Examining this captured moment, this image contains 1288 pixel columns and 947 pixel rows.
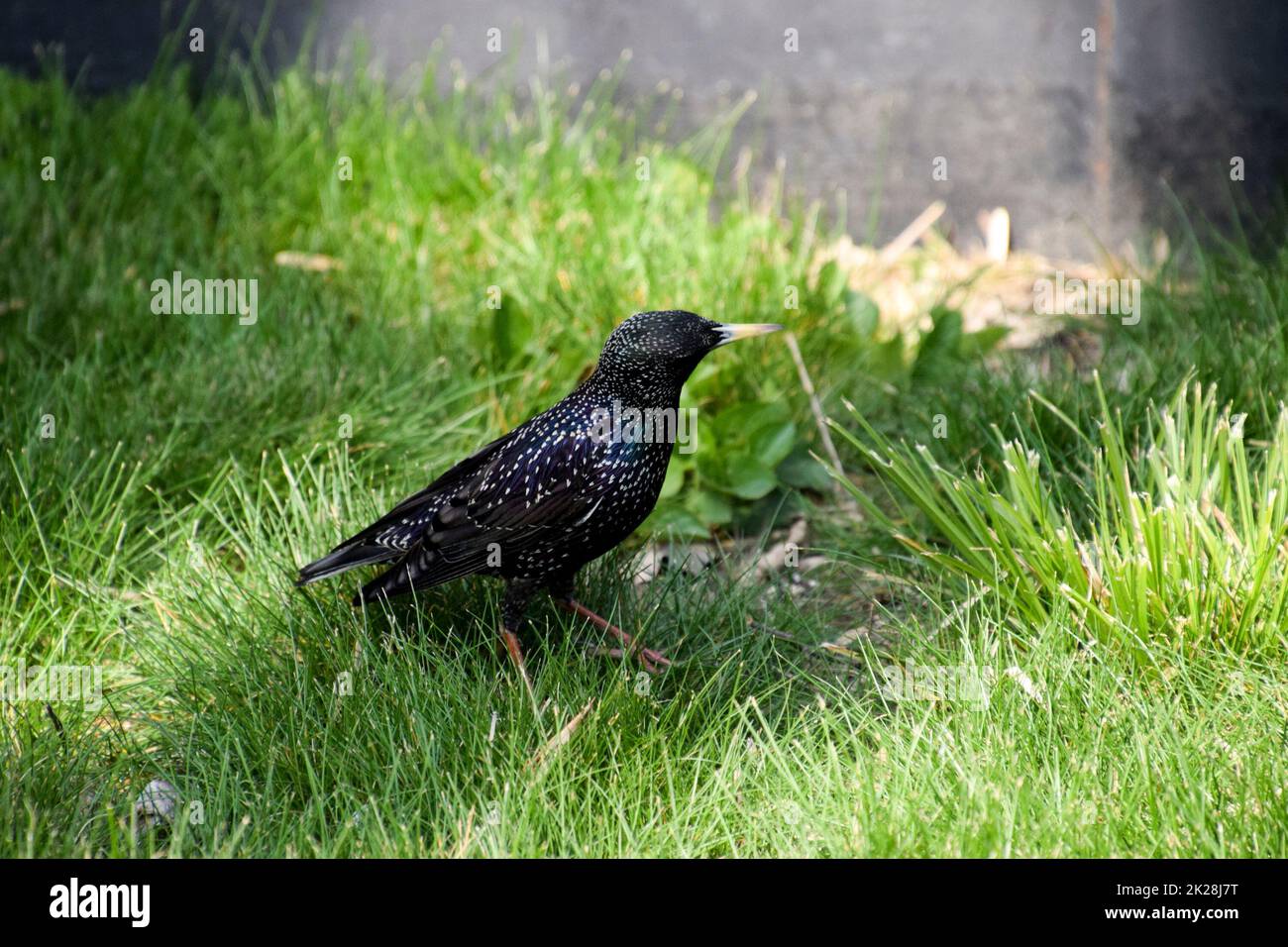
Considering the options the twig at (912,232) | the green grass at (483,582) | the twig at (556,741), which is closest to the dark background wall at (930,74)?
the twig at (912,232)

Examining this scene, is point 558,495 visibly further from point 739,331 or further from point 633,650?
point 739,331

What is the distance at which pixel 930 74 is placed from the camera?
5.32 meters

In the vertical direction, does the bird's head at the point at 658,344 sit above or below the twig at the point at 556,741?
above

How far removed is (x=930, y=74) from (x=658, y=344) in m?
2.89

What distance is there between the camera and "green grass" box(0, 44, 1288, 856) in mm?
2551

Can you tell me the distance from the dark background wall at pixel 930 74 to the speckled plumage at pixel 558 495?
105 inches

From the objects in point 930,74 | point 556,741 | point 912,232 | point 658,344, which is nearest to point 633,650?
point 556,741

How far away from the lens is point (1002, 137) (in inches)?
209

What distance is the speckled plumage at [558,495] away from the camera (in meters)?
2.95

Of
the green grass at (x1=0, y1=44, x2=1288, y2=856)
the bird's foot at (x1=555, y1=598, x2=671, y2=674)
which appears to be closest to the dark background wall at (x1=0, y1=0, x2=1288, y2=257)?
the green grass at (x1=0, y1=44, x2=1288, y2=856)

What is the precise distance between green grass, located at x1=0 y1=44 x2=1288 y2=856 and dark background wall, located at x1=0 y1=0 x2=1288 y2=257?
0.24 m

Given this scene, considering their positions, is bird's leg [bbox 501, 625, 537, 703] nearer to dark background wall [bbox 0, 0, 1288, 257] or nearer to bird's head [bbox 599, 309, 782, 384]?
bird's head [bbox 599, 309, 782, 384]

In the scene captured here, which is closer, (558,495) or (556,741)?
(556,741)

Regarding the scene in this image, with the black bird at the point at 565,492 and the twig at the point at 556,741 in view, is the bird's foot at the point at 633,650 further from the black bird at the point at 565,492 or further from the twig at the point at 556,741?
the twig at the point at 556,741
